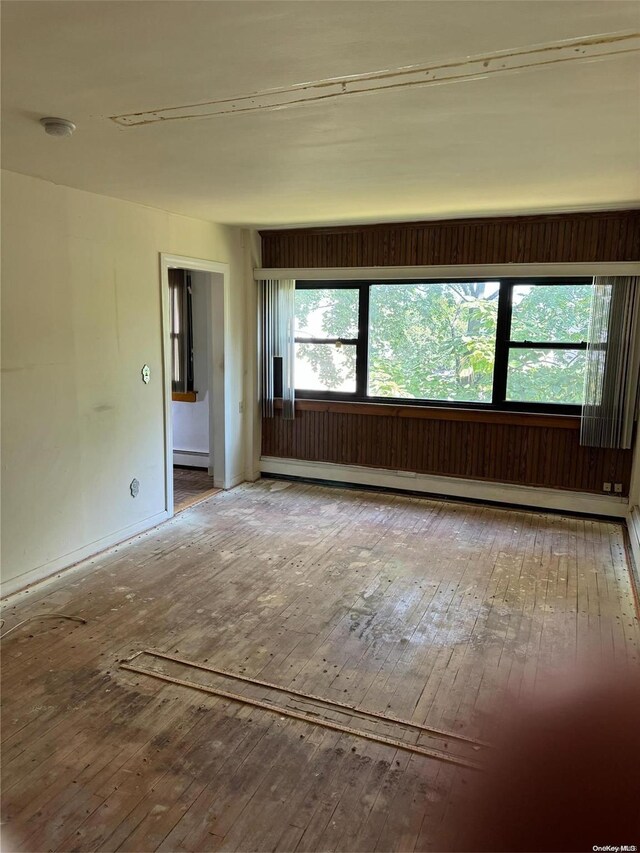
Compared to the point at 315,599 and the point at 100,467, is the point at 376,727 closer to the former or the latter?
the point at 315,599

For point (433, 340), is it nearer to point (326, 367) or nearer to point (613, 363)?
point (326, 367)

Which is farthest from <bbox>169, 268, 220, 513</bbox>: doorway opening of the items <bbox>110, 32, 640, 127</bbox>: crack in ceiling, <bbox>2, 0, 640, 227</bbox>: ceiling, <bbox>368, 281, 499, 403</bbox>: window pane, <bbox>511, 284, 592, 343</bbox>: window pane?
Answer: <bbox>110, 32, 640, 127</bbox>: crack in ceiling

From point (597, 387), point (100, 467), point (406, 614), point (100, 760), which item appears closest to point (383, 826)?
point (100, 760)

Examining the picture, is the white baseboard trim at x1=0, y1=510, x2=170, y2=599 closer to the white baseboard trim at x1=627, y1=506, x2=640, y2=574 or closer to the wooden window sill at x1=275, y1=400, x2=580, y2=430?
the wooden window sill at x1=275, y1=400, x2=580, y2=430

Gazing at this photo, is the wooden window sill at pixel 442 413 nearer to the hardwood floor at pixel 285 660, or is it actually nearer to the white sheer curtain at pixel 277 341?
the white sheer curtain at pixel 277 341

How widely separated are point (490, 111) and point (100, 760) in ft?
9.89

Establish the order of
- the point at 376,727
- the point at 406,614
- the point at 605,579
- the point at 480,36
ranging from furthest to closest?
the point at 605,579 < the point at 406,614 < the point at 376,727 < the point at 480,36

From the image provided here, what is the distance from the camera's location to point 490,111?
2.31 metres

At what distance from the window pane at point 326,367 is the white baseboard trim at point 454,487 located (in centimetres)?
84

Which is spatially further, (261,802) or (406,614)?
(406,614)

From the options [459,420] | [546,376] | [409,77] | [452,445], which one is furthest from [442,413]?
[409,77]

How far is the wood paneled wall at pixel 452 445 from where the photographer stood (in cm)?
507

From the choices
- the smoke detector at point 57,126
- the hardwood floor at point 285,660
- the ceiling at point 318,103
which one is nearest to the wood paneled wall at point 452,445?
the hardwood floor at point 285,660

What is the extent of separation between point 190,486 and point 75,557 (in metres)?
2.05
